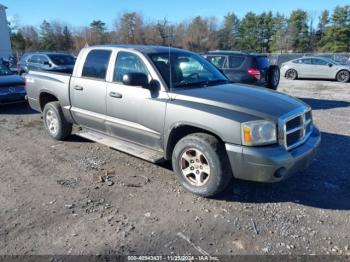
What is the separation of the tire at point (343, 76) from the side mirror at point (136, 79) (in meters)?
17.5

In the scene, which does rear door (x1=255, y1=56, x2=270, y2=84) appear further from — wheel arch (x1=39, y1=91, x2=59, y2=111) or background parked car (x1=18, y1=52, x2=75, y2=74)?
background parked car (x1=18, y1=52, x2=75, y2=74)

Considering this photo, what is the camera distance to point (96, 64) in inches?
217

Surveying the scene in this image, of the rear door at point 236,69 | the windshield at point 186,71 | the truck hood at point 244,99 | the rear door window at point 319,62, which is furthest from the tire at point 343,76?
the truck hood at point 244,99

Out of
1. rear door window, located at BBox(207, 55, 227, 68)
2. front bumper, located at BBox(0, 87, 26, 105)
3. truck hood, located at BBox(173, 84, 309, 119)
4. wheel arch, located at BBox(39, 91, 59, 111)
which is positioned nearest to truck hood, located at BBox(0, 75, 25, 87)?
front bumper, located at BBox(0, 87, 26, 105)

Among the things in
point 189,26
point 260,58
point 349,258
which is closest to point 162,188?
point 349,258

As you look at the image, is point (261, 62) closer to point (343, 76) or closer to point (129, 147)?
point (129, 147)

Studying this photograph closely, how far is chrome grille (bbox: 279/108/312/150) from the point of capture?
150 inches

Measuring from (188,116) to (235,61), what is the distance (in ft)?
21.4

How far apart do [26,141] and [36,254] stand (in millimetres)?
4042

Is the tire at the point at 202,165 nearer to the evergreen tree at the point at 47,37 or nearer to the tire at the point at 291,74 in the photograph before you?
the tire at the point at 291,74

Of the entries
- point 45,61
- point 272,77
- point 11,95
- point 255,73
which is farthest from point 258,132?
point 45,61

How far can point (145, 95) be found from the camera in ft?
15.1

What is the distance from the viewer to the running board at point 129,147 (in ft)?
15.1

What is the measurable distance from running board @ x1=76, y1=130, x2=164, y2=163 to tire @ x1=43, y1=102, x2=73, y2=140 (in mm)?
688
